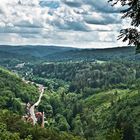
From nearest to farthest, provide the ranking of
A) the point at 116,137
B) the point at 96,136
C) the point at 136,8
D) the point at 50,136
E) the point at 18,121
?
the point at 136,8 < the point at 116,137 < the point at 50,136 < the point at 18,121 < the point at 96,136

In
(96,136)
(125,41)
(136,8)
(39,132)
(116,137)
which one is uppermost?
(136,8)

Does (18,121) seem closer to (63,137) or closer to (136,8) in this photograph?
(63,137)

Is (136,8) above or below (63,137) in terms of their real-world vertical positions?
above

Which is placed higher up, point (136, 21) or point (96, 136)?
point (136, 21)

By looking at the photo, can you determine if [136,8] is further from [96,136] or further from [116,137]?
[96,136]

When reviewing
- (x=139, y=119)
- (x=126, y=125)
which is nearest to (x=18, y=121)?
(x=126, y=125)

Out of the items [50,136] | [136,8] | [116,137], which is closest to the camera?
[136,8]

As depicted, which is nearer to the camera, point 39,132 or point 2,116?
point 39,132

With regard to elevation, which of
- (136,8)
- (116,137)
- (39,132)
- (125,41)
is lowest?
(39,132)

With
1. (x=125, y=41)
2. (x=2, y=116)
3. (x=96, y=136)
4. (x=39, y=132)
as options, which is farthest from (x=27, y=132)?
(x=125, y=41)
